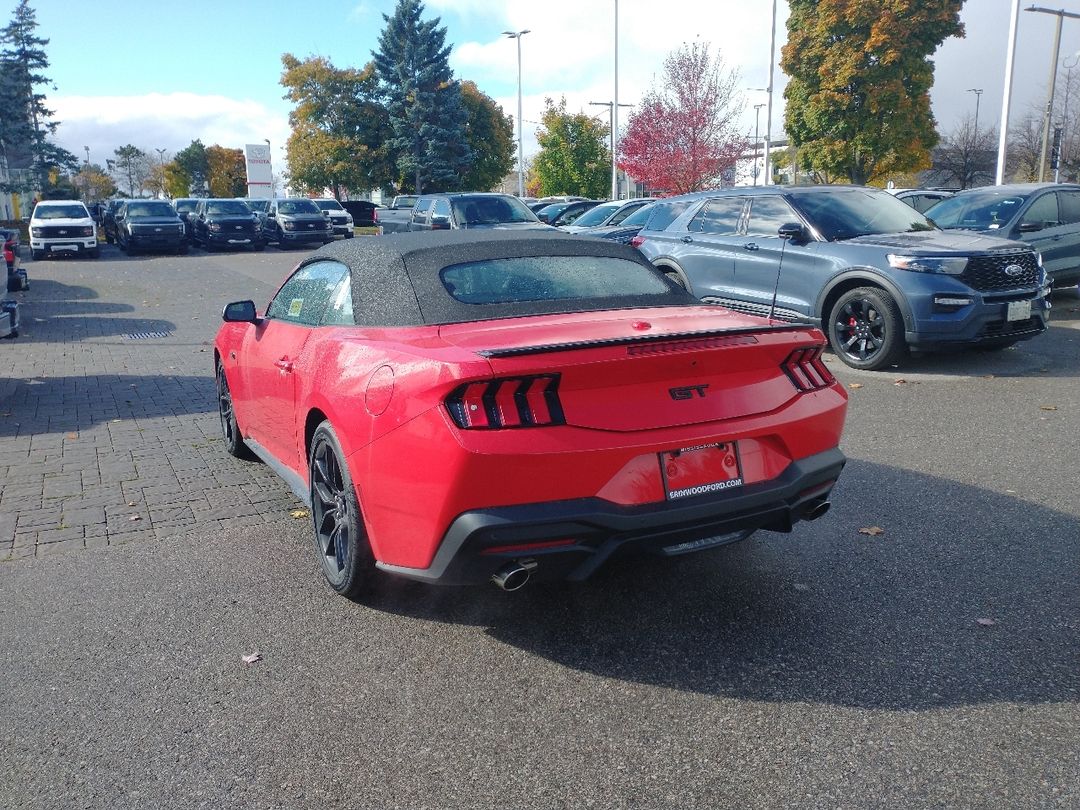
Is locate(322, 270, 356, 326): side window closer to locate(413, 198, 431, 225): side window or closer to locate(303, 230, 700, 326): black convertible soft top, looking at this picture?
locate(303, 230, 700, 326): black convertible soft top

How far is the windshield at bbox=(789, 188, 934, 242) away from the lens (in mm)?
9484

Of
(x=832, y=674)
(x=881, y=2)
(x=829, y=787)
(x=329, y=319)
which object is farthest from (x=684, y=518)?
(x=881, y=2)

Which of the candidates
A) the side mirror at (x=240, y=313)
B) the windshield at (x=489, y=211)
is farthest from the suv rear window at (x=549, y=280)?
the windshield at (x=489, y=211)

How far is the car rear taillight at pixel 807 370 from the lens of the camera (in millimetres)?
3721

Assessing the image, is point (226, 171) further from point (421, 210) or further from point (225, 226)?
point (421, 210)

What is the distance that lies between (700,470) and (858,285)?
641 centimetres

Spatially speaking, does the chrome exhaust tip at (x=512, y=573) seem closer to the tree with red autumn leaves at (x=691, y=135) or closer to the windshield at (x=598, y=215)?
the windshield at (x=598, y=215)

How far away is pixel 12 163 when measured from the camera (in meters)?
69.7

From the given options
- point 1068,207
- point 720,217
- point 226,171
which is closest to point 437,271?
point 720,217

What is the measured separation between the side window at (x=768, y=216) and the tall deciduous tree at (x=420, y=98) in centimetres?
4362

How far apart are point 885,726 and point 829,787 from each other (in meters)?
0.40

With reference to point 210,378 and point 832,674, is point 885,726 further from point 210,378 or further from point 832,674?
point 210,378

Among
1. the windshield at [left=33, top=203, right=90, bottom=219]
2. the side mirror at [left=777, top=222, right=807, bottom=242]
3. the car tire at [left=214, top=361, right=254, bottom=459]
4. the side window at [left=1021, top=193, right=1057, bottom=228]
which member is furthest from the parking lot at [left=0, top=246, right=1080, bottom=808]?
the windshield at [left=33, top=203, right=90, bottom=219]

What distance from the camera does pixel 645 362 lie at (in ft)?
10.7
